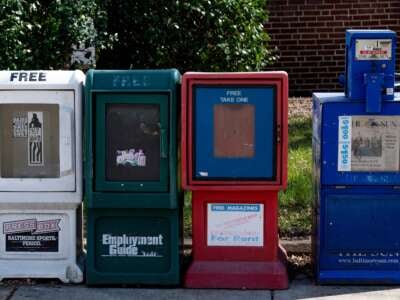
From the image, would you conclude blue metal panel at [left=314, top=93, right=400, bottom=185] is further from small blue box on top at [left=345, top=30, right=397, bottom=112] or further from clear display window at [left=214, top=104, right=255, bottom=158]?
clear display window at [left=214, top=104, right=255, bottom=158]

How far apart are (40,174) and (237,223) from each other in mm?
1301

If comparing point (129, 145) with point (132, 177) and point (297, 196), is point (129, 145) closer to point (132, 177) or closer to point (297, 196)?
point (132, 177)

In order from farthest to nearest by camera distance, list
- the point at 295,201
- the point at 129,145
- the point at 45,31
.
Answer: the point at 45,31 < the point at 295,201 < the point at 129,145

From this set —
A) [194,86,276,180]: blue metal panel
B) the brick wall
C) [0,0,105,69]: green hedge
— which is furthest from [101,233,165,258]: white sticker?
the brick wall

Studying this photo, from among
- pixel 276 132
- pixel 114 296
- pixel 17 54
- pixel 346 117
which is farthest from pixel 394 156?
pixel 17 54

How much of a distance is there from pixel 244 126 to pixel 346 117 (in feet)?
2.08

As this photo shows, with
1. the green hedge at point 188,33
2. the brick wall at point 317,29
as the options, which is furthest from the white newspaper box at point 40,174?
the brick wall at point 317,29

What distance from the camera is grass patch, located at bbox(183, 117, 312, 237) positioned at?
6.85 m

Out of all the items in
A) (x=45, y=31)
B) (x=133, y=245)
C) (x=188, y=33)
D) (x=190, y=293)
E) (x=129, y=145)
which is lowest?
(x=190, y=293)

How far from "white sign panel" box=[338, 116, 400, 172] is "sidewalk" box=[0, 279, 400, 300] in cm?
78

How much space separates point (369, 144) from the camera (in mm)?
5711

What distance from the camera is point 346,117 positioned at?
566 centimetres

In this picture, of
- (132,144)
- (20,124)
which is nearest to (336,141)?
(132,144)

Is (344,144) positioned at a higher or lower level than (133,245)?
higher
